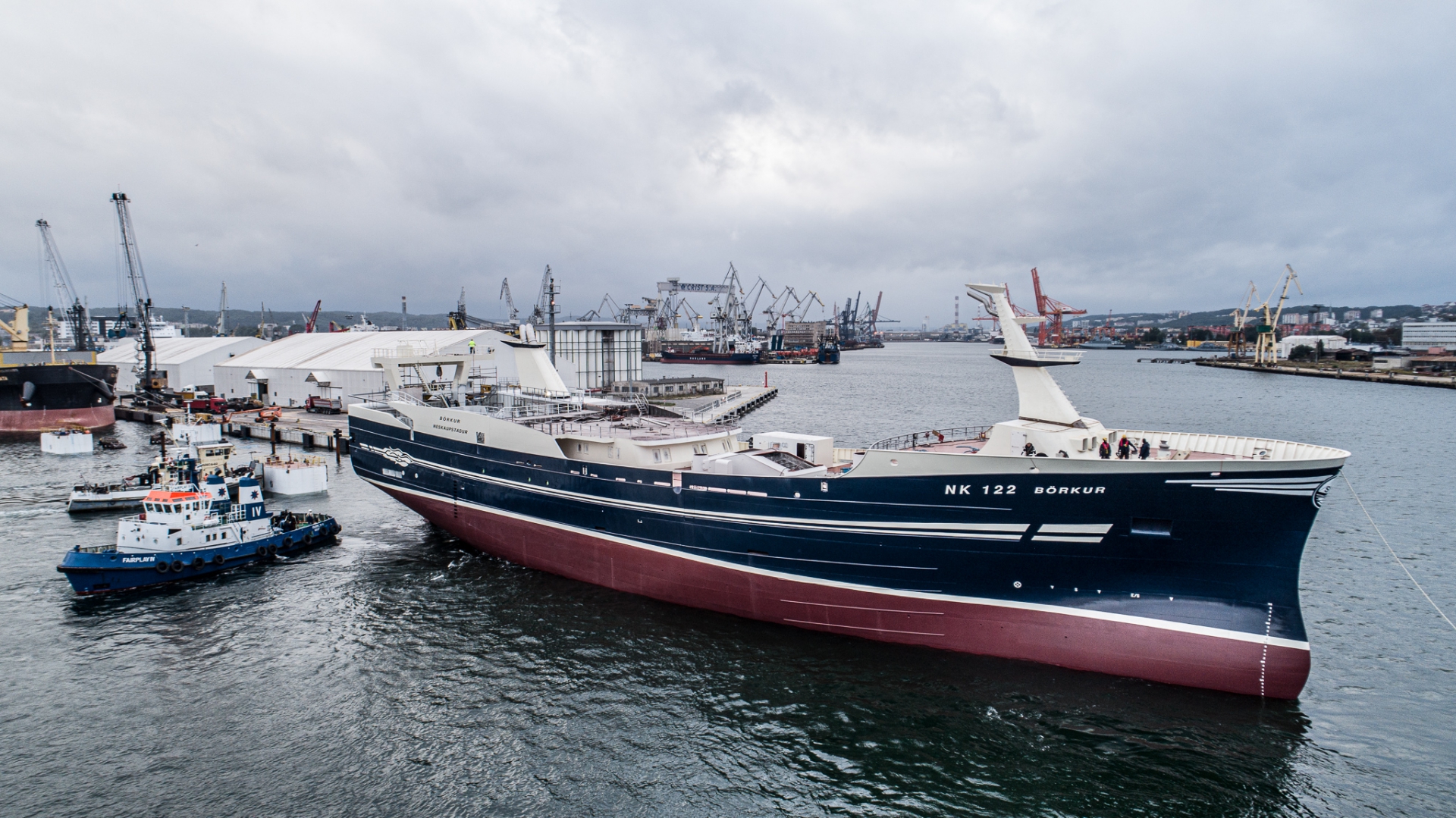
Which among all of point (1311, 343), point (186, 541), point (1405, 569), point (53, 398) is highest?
point (1311, 343)

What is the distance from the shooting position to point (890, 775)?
41.9 ft

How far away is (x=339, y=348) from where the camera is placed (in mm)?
64625

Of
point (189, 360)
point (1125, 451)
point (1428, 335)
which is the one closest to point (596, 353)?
point (189, 360)

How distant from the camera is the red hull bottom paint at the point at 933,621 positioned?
1452 centimetres

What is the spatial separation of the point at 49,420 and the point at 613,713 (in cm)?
6008

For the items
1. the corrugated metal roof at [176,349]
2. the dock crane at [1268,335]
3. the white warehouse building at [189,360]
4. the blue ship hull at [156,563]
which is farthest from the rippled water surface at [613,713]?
the dock crane at [1268,335]

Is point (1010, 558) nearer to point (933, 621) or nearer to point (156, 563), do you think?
point (933, 621)

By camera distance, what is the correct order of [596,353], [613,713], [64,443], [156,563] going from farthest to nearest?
[596,353], [64,443], [156,563], [613,713]

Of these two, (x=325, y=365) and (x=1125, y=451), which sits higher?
(x=325, y=365)

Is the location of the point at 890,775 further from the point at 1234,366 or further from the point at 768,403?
the point at 1234,366

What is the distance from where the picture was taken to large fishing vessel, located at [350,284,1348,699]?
14.2 m

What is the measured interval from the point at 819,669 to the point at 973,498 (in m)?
5.34

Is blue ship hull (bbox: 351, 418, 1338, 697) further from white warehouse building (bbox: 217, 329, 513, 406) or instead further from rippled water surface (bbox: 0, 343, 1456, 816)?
white warehouse building (bbox: 217, 329, 513, 406)

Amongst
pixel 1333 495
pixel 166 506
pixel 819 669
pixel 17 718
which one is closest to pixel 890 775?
pixel 819 669
